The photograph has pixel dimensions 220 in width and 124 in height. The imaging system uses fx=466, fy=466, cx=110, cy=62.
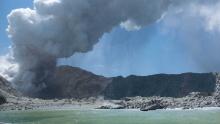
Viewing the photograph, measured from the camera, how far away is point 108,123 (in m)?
82.1

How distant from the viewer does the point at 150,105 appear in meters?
176

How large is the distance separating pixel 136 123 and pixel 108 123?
4.92 meters

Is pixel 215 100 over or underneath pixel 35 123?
over

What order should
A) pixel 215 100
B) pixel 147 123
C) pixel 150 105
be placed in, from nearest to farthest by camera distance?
1. pixel 147 123
2. pixel 150 105
3. pixel 215 100

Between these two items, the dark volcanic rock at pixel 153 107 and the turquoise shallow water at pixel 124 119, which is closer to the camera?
the turquoise shallow water at pixel 124 119

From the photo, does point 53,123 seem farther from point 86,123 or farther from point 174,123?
point 174,123

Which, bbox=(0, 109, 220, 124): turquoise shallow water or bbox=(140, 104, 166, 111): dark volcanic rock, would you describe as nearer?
bbox=(0, 109, 220, 124): turquoise shallow water

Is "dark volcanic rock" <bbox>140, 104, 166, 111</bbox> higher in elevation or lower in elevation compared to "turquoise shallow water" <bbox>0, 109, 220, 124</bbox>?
higher

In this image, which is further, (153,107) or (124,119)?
(153,107)

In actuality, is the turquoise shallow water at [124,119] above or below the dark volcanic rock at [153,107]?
below

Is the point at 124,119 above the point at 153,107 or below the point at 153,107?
below

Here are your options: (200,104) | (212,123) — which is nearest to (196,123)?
(212,123)

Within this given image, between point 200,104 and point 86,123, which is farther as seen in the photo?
point 200,104

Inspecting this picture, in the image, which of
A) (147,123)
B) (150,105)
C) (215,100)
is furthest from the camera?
(215,100)
